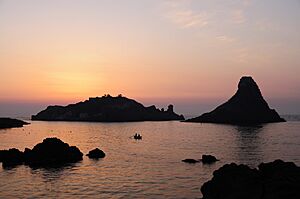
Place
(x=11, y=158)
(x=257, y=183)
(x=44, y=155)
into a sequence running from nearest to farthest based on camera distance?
1. (x=257, y=183)
2. (x=11, y=158)
3. (x=44, y=155)

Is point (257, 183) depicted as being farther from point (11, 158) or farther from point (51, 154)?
point (11, 158)

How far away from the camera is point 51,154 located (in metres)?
78.3

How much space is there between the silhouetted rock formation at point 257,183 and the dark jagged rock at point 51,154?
45.3 metres

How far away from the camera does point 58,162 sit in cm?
7681

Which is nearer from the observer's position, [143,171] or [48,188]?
[48,188]

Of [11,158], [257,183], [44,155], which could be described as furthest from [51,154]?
[257,183]

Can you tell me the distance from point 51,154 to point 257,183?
176 ft

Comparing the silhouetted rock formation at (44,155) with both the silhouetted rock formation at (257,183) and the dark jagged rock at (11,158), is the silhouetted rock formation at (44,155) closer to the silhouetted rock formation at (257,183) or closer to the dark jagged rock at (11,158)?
the dark jagged rock at (11,158)

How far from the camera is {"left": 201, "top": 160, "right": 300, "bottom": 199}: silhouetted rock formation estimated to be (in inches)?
1211

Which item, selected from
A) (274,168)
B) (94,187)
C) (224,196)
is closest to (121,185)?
(94,187)

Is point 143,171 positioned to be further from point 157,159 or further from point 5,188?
point 5,188

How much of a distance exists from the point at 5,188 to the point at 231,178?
30821mm

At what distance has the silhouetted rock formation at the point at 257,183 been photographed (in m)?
30.8

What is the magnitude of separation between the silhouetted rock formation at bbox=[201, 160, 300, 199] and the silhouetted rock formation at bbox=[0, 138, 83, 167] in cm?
4472
